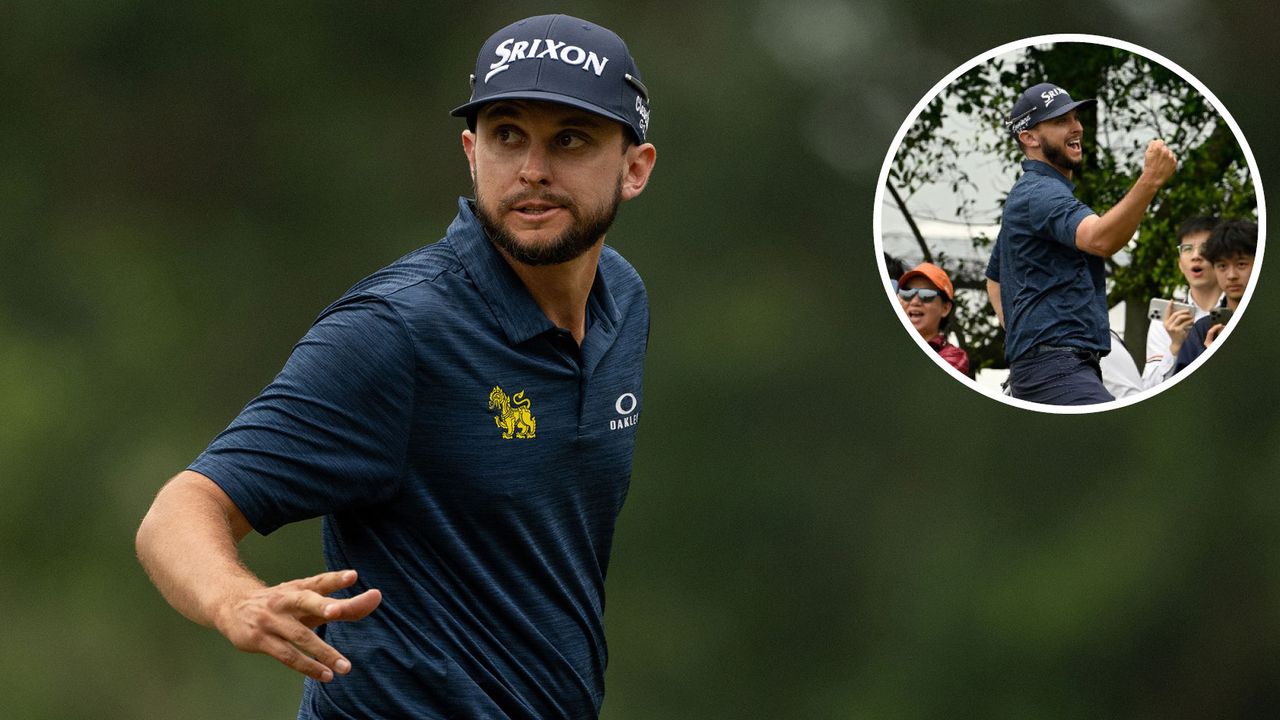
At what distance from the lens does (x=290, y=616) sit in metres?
1.97

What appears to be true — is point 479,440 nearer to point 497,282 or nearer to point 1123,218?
point 497,282

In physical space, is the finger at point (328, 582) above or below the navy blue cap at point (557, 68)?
below

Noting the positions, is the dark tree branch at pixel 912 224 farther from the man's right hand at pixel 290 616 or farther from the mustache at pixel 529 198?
the man's right hand at pixel 290 616

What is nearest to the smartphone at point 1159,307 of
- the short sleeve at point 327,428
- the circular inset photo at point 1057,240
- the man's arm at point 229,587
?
the circular inset photo at point 1057,240

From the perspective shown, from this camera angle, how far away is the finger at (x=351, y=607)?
76.7 inches

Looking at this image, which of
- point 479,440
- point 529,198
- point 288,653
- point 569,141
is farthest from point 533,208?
point 288,653

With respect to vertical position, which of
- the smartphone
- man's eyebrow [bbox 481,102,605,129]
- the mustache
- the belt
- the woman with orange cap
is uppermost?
man's eyebrow [bbox 481,102,605,129]

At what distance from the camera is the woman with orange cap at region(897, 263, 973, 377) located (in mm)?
3357

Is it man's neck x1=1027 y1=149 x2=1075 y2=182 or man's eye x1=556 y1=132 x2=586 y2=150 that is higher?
man's eye x1=556 y1=132 x2=586 y2=150

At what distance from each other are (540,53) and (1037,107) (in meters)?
1.26

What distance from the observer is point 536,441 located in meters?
2.53

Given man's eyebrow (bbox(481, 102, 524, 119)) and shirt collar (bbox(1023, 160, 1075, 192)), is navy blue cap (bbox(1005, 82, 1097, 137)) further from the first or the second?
man's eyebrow (bbox(481, 102, 524, 119))

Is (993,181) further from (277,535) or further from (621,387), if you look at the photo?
(277,535)

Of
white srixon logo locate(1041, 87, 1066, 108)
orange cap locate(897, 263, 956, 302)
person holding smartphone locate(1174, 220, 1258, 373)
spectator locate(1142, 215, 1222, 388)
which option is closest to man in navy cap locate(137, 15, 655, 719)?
orange cap locate(897, 263, 956, 302)
